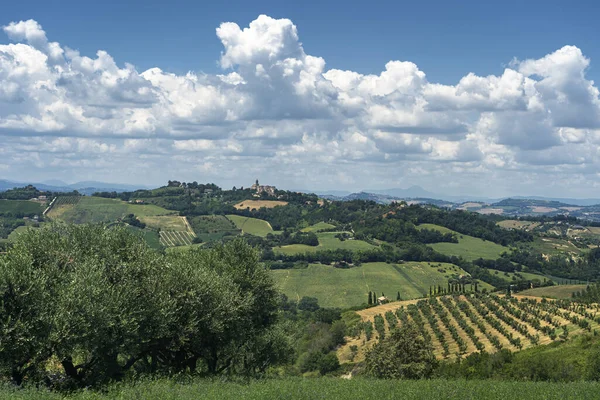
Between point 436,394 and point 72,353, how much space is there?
66.0 ft

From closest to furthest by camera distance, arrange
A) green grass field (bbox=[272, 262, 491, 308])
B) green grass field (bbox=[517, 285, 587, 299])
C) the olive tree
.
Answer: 1. the olive tree
2. green grass field (bbox=[517, 285, 587, 299])
3. green grass field (bbox=[272, 262, 491, 308])

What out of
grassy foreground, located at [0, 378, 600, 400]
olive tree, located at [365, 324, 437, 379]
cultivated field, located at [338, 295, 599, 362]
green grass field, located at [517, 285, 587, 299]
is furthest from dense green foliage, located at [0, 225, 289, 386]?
green grass field, located at [517, 285, 587, 299]

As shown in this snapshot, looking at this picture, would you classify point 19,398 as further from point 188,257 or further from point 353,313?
point 353,313

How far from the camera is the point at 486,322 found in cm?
9575

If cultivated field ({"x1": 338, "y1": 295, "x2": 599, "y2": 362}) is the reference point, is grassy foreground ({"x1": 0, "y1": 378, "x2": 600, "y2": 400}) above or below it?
above

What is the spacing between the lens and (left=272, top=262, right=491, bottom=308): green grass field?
163 m

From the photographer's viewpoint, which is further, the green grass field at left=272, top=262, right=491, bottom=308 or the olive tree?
the green grass field at left=272, top=262, right=491, bottom=308

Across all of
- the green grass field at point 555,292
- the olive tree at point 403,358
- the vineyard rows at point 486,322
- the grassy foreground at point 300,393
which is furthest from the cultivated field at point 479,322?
the grassy foreground at point 300,393

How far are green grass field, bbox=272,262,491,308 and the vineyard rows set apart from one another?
40.1 metres

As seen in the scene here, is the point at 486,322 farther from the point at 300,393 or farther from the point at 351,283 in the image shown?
the point at 351,283

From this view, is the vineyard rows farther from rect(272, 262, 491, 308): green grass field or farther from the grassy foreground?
rect(272, 262, 491, 308): green grass field

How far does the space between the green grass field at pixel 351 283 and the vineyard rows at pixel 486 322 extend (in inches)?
1578

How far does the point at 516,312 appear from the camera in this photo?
9594 centimetres

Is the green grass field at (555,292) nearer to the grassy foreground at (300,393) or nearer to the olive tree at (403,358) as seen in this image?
the olive tree at (403,358)
